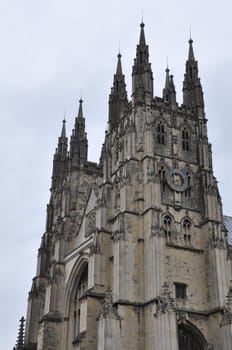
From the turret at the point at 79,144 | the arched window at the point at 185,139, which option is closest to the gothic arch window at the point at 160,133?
the arched window at the point at 185,139

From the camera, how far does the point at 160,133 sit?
54.9m

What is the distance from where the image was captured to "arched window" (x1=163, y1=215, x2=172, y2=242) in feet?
162

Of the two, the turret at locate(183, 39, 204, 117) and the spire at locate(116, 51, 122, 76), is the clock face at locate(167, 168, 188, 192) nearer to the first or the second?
the turret at locate(183, 39, 204, 117)

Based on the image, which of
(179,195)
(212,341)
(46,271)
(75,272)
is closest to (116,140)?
(179,195)

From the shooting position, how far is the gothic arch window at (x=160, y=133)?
54500 mm

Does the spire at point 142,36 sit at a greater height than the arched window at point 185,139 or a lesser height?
greater

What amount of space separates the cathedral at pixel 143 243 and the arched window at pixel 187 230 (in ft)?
0.30

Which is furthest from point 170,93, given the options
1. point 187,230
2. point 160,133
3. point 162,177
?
point 187,230

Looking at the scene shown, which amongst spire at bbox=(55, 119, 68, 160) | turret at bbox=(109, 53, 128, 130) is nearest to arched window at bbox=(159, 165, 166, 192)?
turret at bbox=(109, 53, 128, 130)

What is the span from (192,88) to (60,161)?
828 inches

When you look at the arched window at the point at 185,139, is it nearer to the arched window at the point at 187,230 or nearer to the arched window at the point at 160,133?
the arched window at the point at 160,133

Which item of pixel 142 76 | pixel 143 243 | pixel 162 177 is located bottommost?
pixel 143 243

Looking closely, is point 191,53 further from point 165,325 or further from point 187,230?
point 165,325

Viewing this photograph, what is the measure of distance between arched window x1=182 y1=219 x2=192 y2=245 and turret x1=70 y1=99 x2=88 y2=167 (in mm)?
19491
